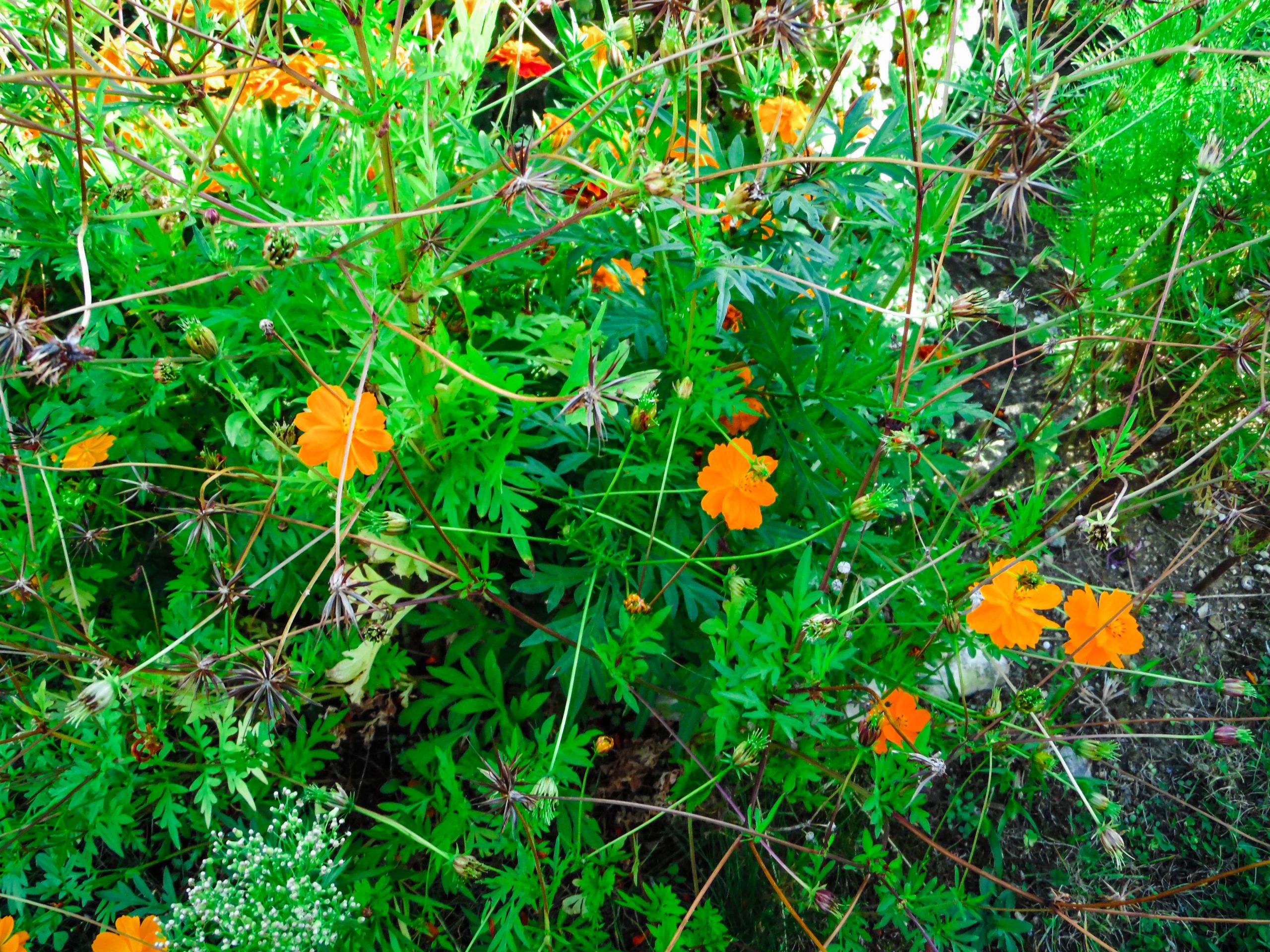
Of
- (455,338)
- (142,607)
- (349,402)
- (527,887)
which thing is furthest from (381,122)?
(527,887)

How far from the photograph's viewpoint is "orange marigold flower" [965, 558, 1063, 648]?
1.21 meters

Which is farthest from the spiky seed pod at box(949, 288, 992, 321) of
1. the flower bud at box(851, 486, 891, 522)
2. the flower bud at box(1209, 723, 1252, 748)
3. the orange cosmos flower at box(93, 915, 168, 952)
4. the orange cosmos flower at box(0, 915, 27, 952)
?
the orange cosmos flower at box(0, 915, 27, 952)

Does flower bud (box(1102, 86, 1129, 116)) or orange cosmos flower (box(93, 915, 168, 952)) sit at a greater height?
flower bud (box(1102, 86, 1129, 116))

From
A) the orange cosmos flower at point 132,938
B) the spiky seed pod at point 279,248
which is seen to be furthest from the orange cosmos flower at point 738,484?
the orange cosmos flower at point 132,938

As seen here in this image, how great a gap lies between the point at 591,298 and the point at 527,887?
0.98m

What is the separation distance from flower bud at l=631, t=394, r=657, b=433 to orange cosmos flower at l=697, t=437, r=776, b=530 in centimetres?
11

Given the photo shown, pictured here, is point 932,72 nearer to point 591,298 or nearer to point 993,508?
point 591,298

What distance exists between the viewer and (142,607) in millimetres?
1588

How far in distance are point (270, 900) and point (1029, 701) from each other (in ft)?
3.86

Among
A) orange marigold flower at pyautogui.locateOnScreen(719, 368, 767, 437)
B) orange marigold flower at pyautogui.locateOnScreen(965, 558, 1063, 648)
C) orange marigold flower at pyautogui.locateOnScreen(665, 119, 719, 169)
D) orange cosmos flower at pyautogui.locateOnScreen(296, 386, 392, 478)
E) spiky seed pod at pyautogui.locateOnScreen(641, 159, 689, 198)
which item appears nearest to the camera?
spiky seed pod at pyautogui.locateOnScreen(641, 159, 689, 198)

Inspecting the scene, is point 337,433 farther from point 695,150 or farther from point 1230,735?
point 1230,735

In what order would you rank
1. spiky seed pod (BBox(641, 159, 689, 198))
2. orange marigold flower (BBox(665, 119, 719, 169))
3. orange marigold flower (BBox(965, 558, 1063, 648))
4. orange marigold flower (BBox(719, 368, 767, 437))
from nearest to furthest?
spiky seed pod (BBox(641, 159, 689, 198)) → orange marigold flower (BBox(965, 558, 1063, 648)) → orange marigold flower (BBox(665, 119, 719, 169)) → orange marigold flower (BBox(719, 368, 767, 437))

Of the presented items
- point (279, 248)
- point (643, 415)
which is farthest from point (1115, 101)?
point (279, 248)

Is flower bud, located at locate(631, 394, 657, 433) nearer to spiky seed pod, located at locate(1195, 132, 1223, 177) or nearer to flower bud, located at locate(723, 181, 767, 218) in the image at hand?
flower bud, located at locate(723, 181, 767, 218)
